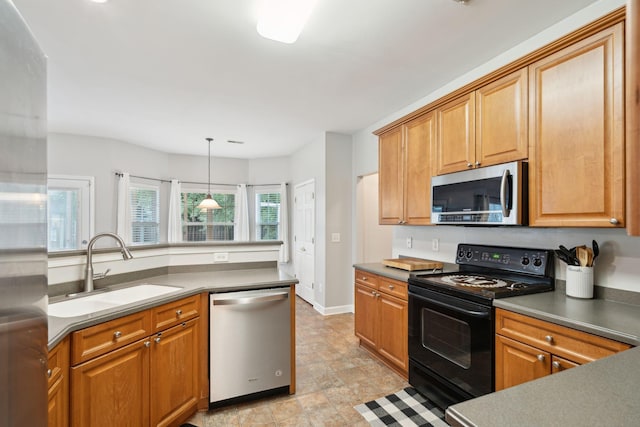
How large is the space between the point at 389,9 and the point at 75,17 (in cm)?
196

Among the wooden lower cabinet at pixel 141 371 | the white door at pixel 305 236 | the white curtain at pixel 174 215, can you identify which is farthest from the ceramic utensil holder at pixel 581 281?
the white curtain at pixel 174 215

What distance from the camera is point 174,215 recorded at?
584 centimetres

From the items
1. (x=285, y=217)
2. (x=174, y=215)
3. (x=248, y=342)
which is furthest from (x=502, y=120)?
(x=174, y=215)

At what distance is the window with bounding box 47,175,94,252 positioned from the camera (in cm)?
447

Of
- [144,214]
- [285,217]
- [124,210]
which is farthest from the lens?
[285,217]

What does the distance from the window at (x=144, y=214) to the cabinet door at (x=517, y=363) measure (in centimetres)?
522

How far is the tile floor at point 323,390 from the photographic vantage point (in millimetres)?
2113

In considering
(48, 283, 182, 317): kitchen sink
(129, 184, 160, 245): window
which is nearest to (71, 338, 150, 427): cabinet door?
(48, 283, 182, 317): kitchen sink

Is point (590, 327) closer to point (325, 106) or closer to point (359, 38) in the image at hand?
point (359, 38)

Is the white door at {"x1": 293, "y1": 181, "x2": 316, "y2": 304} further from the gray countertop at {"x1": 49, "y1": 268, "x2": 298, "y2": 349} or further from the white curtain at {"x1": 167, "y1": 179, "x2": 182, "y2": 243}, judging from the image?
the gray countertop at {"x1": 49, "y1": 268, "x2": 298, "y2": 349}

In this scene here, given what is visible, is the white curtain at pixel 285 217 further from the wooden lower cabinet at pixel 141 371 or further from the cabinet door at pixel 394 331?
the wooden lower cabinet at pixel 141 371

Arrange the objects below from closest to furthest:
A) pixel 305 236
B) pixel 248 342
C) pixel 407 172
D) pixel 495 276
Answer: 1. pixel 248 342
2. pixel 495 276
3. pixel 407 172
4. pixel 305 236

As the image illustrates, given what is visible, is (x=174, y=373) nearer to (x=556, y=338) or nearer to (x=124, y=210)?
(x=556, y=338)

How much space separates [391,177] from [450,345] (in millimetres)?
1688
